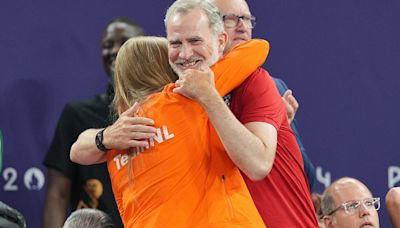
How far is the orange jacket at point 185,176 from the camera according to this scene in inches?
113

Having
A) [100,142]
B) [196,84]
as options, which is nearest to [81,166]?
[100,142]

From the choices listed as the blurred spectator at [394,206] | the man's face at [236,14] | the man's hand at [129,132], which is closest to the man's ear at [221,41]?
the man's hand at [129,132]

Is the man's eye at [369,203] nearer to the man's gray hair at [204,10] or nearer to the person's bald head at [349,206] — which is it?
the person's bald head at [349,206]

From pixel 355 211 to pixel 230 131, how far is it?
1.99 meters

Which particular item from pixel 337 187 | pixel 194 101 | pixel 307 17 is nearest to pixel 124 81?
pixel 194 101

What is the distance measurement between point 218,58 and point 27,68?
229 centimetres

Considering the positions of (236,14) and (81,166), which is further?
(81,166)

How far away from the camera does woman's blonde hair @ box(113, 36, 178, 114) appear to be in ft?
10.0

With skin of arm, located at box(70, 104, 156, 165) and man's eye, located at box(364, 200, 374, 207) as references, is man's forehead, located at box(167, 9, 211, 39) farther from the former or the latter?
man's eye, located at box(364, 200, 374, 207)

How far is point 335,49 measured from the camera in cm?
511

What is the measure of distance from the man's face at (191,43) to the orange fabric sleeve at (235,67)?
58 mm

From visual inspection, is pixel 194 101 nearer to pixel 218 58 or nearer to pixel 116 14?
pixel 218 58

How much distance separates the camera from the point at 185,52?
3035 mm

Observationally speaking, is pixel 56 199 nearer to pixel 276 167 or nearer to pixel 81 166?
pixel 81 166
